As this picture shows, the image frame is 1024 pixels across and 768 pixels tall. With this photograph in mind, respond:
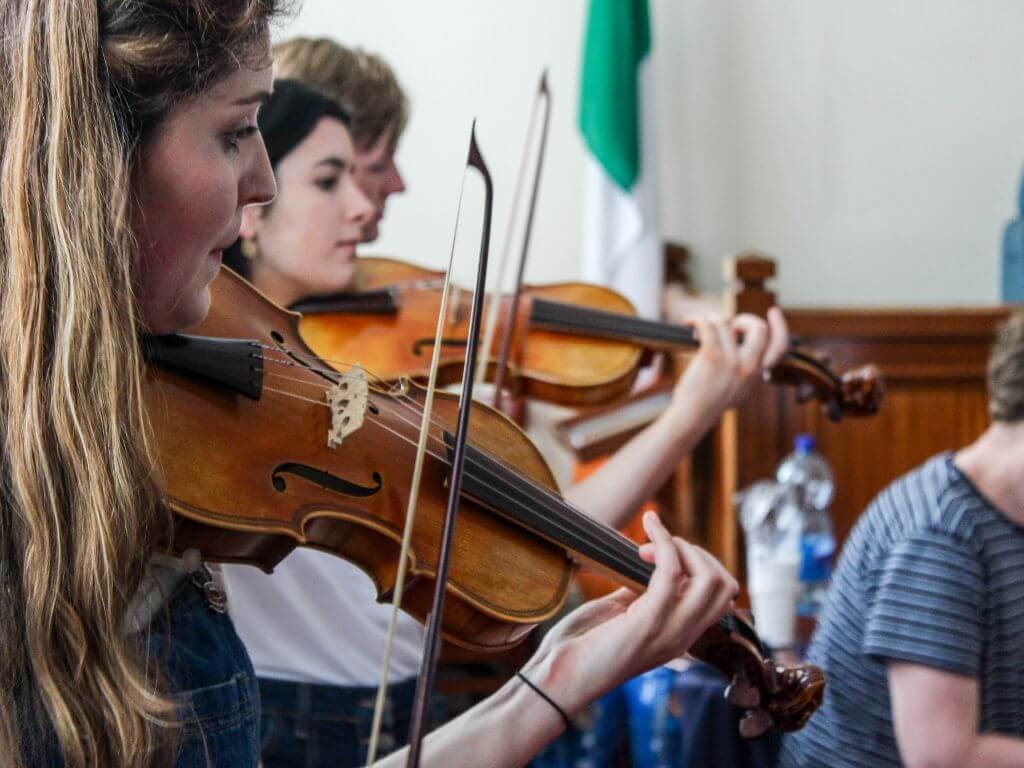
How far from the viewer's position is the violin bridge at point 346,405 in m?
0.87

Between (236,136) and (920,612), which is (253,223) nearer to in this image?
(236,136)

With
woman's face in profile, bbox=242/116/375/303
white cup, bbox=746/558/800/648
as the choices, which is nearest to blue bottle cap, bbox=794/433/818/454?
white cup, bbox=746/558/800/648

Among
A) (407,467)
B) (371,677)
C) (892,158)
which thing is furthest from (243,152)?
(892,158)

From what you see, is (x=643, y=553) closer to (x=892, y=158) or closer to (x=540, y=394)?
(x=540, y=394)

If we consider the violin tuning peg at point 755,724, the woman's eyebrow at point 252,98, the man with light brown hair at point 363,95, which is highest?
the man with light brown hair at point 363,95

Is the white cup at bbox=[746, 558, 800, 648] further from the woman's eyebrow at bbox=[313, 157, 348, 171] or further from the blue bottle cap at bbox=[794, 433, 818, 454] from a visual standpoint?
the woman's eyebrow at bbox=[313, 157, 348, 171]

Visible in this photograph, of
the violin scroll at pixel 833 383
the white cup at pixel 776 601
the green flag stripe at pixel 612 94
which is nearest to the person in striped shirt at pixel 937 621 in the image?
the violin scroll at pixel 833 383

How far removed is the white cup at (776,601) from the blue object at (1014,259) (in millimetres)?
1428

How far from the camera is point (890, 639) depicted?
1312 mm

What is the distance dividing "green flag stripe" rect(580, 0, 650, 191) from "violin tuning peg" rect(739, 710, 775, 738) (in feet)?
7.21

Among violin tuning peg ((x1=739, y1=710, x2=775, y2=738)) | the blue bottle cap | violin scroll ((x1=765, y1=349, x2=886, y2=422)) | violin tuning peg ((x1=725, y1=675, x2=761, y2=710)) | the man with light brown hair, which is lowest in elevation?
violin tuning peg ((x1=739, y1=710, x2=775, y2=738))

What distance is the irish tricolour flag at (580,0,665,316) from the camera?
3037mm

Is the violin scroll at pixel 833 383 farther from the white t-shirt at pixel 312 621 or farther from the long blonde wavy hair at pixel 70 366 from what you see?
the long blonde wavy hair at pixel 70 366

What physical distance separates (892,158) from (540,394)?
2.15m
